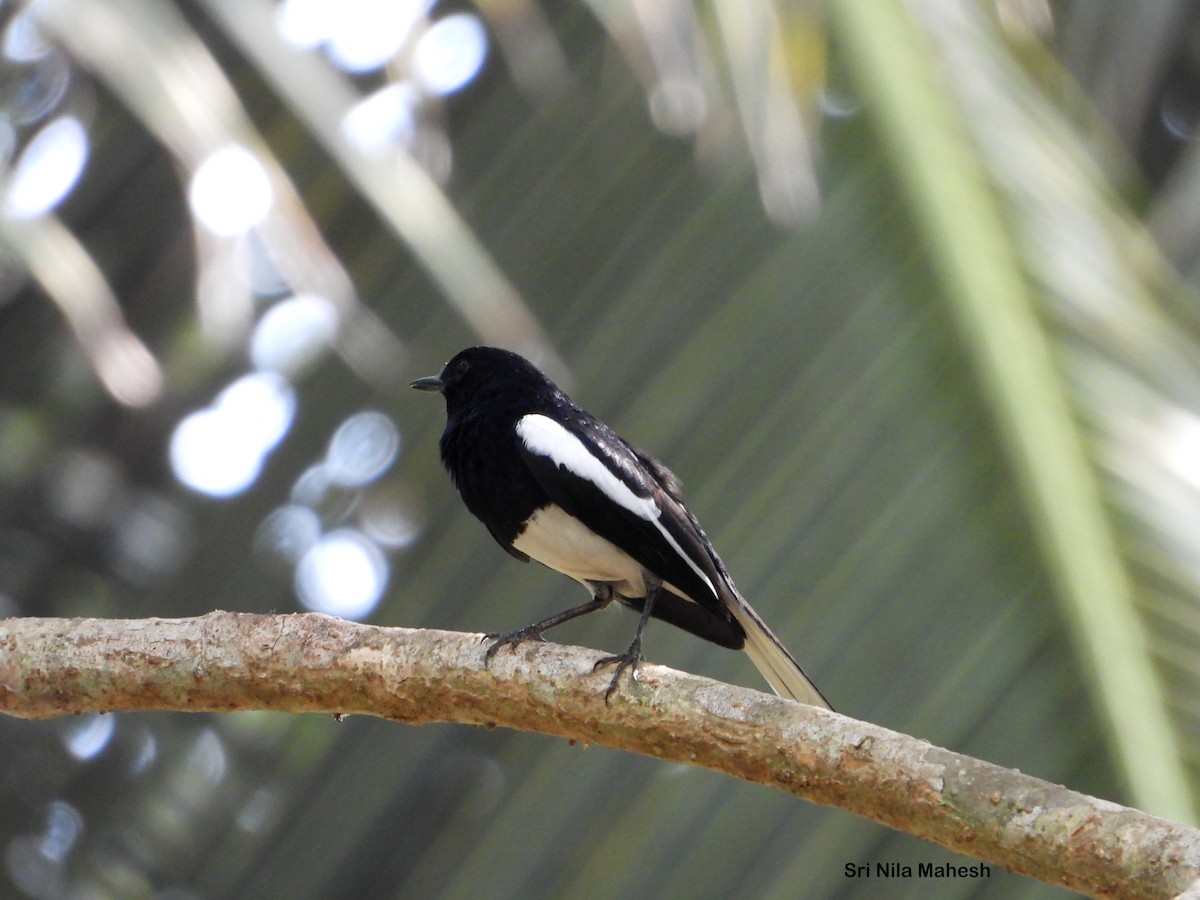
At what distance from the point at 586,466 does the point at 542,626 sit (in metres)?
0.48

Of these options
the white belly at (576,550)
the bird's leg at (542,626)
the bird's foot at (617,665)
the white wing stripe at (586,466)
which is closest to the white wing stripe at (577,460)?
the white wing stripe at (586,466)

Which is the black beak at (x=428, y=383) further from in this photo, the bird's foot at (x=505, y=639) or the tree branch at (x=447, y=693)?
the tree branch at (x=447, y=693)

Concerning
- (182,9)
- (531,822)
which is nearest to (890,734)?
(531,822)

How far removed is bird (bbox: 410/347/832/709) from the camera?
3545mm

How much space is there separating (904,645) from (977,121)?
3.42 feet

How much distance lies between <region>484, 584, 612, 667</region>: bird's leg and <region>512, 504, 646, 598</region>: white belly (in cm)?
5

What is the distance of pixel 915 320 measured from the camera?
2703mm

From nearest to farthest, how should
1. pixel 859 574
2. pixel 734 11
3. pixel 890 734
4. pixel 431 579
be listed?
pixel 734 11
pixel 890 734
pixel 859 574
pixel 431 579

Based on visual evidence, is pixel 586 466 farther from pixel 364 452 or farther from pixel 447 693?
pixel 447 693

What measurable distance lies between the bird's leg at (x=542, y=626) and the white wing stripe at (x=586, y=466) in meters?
0.29

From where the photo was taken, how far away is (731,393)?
2.85 metres

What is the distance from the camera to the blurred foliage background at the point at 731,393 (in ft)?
7.84

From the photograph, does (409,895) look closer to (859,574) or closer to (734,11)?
(859,574)

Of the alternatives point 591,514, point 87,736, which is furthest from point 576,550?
point 87,736
